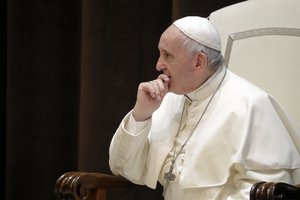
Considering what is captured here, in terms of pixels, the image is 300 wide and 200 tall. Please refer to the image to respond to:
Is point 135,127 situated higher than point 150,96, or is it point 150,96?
point 150,96

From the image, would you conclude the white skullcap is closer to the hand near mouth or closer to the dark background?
the hand near mouth

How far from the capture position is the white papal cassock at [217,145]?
152cm

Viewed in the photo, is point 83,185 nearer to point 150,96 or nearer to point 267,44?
point 150,96

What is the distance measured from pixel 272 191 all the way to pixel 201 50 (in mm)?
584

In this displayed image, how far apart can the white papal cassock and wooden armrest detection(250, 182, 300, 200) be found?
0.65 feet

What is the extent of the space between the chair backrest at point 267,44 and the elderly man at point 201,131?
175mm

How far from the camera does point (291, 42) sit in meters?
1.82

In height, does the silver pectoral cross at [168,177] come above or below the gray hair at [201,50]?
below

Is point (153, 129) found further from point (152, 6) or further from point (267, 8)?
point (152, 6)

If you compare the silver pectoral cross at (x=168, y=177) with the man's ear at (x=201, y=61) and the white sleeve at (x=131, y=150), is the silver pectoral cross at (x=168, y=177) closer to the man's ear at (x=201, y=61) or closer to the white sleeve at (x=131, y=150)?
the white sleeve at (x=131, y=150)

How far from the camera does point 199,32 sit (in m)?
1.66

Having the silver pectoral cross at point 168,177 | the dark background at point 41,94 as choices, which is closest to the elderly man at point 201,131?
the silver pectoral cross at point 168,177

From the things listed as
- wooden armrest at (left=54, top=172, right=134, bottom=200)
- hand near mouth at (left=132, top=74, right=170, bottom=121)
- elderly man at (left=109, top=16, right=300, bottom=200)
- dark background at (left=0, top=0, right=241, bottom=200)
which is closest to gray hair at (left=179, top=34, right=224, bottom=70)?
elderly man at (left=109, top=16, right=300, bottom=200)

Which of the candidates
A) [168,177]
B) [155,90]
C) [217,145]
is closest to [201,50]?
[155,90]
